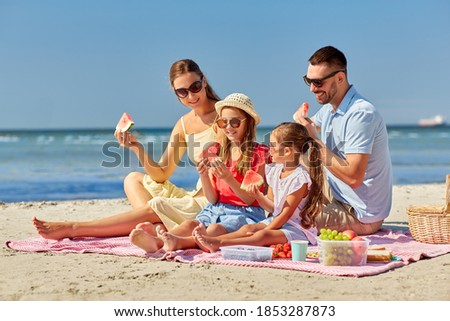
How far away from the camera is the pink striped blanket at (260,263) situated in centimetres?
498

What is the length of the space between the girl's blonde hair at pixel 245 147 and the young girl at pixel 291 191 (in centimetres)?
27

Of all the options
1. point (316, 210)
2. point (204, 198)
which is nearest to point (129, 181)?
point (204, 198)

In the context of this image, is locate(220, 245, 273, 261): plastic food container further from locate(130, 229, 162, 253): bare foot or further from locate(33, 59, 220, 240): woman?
locate(33, 59, 220, 240): woman

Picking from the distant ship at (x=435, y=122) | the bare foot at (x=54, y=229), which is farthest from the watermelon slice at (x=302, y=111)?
the distant ship at (x=435, y=122)

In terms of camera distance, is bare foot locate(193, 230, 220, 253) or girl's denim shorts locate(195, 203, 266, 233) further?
girl's denim shorts locate(195, 203, 266, 233)

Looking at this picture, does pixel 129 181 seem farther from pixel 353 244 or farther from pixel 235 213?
pixel 353 244

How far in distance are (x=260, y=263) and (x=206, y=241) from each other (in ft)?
1.70

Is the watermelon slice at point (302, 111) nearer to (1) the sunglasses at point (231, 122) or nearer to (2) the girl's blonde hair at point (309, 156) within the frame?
(2) the girl's blonde hair at point (309, 156)

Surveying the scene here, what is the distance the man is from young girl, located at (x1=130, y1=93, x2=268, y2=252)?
0.47 m

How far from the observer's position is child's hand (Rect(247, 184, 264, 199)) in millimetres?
5598

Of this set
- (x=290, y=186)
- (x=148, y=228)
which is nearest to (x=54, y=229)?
(x=148, y=228)

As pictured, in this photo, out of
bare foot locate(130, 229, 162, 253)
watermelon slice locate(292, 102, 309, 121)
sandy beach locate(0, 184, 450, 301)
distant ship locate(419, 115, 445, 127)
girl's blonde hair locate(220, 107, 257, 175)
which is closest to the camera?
sandy beach locate(0, 184, 450, 301)

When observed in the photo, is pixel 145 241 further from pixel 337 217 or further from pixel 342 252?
pixel 337 217

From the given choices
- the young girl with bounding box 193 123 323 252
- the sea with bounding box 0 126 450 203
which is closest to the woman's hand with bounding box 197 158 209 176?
the young girl with bounding box 193 123 323 252
